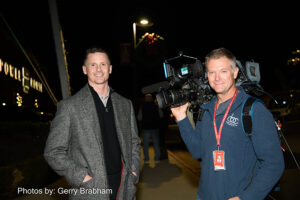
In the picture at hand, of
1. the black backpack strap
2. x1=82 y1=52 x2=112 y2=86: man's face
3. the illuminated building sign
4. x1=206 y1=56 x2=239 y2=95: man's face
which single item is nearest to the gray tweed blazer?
x1=82 y1=52 x2=112 y2=86: man's face

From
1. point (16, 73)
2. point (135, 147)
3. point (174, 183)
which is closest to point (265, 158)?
point (135, 147)

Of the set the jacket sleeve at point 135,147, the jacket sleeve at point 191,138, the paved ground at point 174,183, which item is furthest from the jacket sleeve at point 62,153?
the paved ground at point 174,183

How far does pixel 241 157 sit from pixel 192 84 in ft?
2.90

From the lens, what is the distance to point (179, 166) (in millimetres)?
7059

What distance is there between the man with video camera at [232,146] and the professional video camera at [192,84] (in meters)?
0.14

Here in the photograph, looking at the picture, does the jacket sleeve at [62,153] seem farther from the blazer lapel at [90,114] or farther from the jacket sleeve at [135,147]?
the jacket sleeve at [135,147]

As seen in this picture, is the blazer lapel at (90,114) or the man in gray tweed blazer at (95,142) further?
the blazer lapel at (90,114)

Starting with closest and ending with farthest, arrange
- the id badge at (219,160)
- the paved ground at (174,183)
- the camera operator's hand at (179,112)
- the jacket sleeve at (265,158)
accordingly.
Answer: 1. the jacket sleeve at (265,158)
2. the id badge at (219,160)
3. the camera operator's hand at (179,112)
4. the paved ground at (174,183)

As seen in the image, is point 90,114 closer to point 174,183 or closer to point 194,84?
point 194,84

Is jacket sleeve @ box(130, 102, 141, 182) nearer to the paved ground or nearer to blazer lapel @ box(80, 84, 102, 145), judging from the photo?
blazer lapel @ box(80, 84, 102, 145)

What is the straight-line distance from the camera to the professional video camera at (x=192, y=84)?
214cm

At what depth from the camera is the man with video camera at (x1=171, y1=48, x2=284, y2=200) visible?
5.47ft

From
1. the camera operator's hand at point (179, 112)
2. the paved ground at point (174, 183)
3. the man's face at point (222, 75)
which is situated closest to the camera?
the man's face at point (222, 75)

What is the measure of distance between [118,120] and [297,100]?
22921 mm
